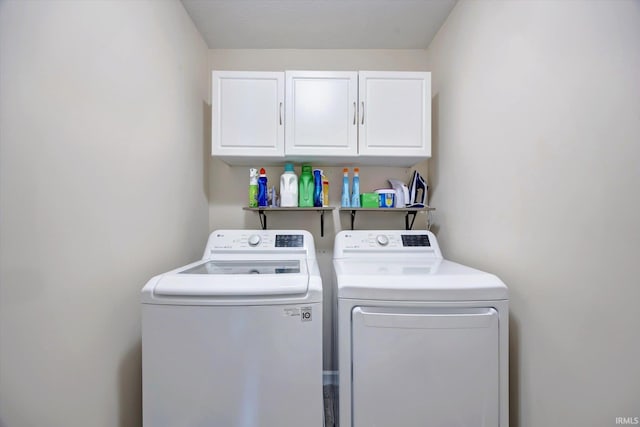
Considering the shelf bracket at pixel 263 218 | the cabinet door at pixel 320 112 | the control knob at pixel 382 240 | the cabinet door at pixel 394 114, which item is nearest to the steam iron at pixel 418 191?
the cabinet door at pixel 394 114

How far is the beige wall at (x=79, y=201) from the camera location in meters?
0.79

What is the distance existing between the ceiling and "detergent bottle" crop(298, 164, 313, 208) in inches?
40.2

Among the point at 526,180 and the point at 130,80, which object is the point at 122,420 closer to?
the point at 130,80

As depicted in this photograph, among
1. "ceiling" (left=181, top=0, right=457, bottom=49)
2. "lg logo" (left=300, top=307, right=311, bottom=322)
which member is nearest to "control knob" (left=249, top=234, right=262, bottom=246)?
"lg logo" (left=300, top=307, right=311, bottom=322)

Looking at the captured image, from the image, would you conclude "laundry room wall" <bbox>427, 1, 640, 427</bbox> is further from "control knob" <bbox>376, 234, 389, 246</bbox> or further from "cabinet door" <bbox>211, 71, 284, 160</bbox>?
"cabinet door" <bbox>211, 71, 284, 160</bbox>

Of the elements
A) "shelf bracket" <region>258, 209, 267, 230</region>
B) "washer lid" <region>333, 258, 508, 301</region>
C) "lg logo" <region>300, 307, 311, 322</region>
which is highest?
"shelf bracket" <region>258, 209, 267, 230</region>

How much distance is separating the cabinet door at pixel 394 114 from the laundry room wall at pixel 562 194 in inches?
12.9

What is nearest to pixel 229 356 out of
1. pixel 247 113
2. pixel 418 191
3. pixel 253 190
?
pixel 253 190

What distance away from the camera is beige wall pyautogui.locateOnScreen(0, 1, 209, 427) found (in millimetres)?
786

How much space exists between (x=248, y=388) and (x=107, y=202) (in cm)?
95

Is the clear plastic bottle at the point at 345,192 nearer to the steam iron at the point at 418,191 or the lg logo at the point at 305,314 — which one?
the steam iron at the point at 418,191

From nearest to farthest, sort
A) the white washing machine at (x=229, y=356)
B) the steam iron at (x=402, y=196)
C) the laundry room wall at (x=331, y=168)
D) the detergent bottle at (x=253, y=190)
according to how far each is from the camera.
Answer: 1. the white washing machine at (x=229, y=356)
2. the detergent bottle at (x=253, y=190)
3. the steam iron at (x=402, y=196)
4. the laundry room wall at (x=331, y=168)

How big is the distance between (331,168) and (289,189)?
450 mm

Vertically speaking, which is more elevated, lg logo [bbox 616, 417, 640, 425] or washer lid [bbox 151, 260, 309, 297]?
washer lid [bbox 151, 260, 309, 297]
